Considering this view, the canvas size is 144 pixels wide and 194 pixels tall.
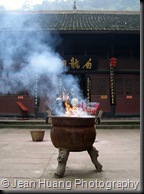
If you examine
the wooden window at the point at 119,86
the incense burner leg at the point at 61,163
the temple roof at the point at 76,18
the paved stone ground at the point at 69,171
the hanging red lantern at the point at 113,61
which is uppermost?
the temple roof at the point at 76,18

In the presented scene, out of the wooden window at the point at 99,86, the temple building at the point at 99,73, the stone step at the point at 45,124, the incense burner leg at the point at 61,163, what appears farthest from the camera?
the wooden window at the point at 99,86

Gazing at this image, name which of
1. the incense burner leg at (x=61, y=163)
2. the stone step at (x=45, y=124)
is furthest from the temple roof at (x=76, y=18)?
the incense burner leg at (x=61, y=163)

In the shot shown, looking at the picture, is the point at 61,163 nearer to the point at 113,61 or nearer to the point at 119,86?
the point at 113,61

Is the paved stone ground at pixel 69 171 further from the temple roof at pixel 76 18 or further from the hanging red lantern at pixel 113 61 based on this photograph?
the temple roof at pixel 76 18

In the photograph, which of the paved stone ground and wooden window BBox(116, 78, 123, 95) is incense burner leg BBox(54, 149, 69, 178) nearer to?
the paved stone ground

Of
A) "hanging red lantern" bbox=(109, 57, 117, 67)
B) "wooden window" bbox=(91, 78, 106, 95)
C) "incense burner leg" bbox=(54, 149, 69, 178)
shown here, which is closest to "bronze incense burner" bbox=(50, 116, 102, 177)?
"incense burner leg" bbox=(54, 149, 69, 178)

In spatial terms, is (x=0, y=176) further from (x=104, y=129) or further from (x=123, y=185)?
(x=104, y=129)

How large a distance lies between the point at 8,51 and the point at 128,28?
17.9 ft

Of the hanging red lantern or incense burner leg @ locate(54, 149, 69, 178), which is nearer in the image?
incense burner leg @ locate(54, 149, 69, 178)

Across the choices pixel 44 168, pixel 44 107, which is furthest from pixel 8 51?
pixel 44 168

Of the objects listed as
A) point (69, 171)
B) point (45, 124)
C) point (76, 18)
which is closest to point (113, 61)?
point (45, 124)

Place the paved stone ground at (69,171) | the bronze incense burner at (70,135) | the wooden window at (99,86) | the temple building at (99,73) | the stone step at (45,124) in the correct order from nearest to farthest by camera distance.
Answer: the paved stone ground at (69,171) → the bronze incense burner at (70,135) → the stone step at (45,124) → the temple building at (99,73) → the wooden window at (99,86)

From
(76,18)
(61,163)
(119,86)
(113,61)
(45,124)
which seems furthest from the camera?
(76,18)

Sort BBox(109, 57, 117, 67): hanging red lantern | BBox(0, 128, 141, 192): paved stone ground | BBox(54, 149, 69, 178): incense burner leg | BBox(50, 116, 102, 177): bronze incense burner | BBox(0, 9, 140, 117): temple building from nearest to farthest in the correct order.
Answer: BBox(0, 128, 141, 192): paved stone ground → BBox(54, 149, 69, 178): incense burner leg → BBox(50, 116, 102, 177): bronze incense burner → BBox(109, 57, 117, 67): hanging red lantern → BBox(0, 9, 140, 117): temple building
